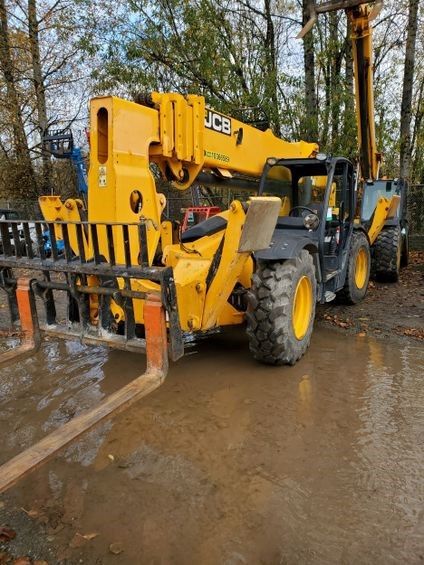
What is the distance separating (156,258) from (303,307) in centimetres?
165

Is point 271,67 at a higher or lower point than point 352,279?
higher

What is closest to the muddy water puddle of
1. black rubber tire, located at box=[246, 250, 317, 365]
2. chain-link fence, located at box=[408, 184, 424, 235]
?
black rubber tire, located at box=[246, 250, 317, 365]

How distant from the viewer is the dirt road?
90.4 inches

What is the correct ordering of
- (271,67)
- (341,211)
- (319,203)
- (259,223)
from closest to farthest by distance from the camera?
(259,223)
(319,203)
(341,211)
(271,67)

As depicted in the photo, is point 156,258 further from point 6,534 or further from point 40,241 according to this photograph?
point 6,534

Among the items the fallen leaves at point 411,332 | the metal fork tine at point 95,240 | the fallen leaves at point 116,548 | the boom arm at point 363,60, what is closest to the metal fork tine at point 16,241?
the metal fork tine at point 95,240

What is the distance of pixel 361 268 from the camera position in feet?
24.0

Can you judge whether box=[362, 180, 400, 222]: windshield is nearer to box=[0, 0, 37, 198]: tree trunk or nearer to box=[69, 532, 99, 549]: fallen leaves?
box=[69, 532, 99, 549]: fallen leaves

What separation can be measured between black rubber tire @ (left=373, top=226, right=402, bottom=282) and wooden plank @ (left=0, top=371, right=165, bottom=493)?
648 centimetres

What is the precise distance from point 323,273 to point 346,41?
9933mm

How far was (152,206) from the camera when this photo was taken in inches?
149

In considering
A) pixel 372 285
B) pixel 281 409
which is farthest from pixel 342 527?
pixel 372 285

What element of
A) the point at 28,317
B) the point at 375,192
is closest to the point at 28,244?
the point at 28,317

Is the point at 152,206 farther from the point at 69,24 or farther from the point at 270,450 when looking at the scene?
the point at 69,24
